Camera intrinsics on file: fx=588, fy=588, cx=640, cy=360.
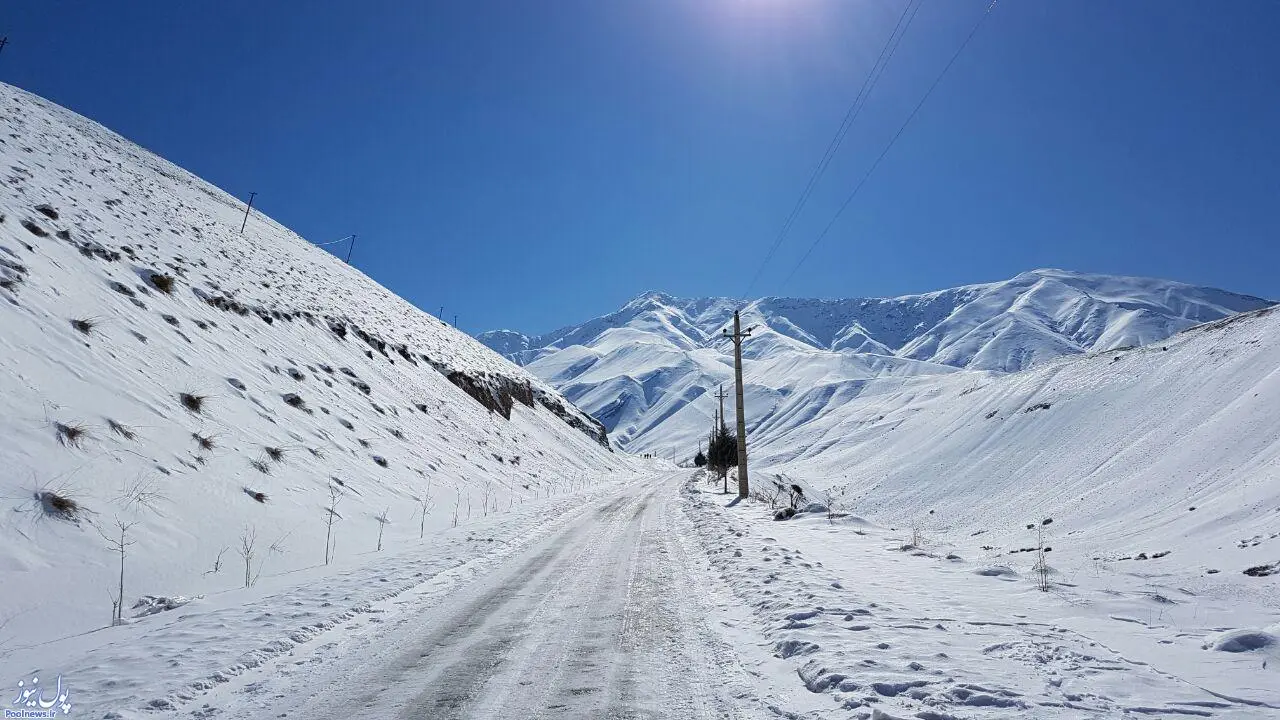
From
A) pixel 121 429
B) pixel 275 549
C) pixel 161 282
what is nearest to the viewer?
A: pixel 275 549

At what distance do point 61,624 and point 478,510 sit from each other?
14870 mm

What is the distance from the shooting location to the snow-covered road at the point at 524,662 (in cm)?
453

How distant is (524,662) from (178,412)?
12.7 meters

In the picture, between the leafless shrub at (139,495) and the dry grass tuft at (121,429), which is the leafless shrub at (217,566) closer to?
the leafless shrub at (139,495)

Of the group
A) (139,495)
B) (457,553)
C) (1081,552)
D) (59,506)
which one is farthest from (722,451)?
(59,506)

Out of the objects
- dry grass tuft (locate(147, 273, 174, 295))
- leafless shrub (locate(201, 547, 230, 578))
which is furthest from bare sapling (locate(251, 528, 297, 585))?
dry grass tuft (locate(147, 273, 174, 295))

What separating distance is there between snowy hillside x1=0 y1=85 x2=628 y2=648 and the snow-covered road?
3.67m

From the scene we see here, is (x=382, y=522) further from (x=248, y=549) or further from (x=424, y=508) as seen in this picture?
(x=248, y=549)

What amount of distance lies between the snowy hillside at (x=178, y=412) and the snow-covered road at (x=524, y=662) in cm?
367

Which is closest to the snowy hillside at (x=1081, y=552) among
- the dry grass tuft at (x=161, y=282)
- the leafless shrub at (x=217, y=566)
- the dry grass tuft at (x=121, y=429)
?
the leafless shrub at (x=217, y=566)

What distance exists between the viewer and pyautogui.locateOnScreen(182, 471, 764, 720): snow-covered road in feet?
14.9

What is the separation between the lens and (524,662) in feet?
18.1

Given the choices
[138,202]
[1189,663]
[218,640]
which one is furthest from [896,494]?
[138,202]

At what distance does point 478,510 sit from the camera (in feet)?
70.1
